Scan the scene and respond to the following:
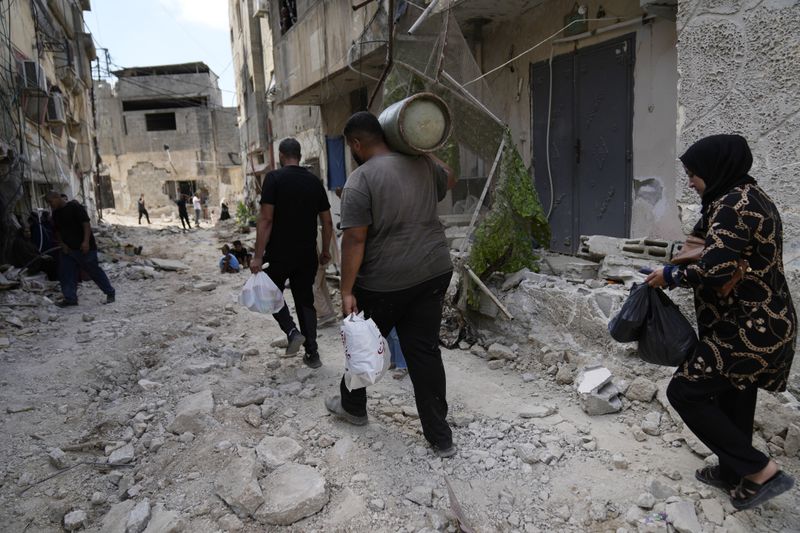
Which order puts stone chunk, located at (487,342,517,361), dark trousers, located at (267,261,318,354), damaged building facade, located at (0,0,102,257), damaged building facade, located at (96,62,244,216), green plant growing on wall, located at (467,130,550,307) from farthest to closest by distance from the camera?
damaged building facade, located at (96,62,244,216) → damaged building facade, located at (0,0,102,257) → green plant growing on wall, located at (467,130,550,307) → stone chunk, located at (487,342,517,361) → dark trousers, located at (267,261,318,354)

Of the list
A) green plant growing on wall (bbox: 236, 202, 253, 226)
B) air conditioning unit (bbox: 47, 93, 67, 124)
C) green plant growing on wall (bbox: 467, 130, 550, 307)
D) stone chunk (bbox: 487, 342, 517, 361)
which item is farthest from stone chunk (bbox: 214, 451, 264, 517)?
green plant growing on wall (bbox: 236, 202, 253, 226)

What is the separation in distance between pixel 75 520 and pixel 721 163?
123 inches

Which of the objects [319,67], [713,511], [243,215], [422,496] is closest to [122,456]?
[422,496]

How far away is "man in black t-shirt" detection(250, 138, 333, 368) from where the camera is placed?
13.0 feet

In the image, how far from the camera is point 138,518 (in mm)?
2322

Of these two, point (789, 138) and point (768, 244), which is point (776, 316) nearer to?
point (768, 244)

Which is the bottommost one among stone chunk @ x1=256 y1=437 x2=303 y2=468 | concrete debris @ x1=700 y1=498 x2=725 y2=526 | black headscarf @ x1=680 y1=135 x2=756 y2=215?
concrete debris @ x1=700 y1=498 x2=725 y2=526

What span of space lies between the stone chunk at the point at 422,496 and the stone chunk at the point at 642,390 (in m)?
1.56

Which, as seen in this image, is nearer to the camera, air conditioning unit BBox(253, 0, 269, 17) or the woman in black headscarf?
the woman in black headscarf

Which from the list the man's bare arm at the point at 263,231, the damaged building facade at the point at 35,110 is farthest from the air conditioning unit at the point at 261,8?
the man's bare arm at the point at 263,231

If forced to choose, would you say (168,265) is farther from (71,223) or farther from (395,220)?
(395,220)

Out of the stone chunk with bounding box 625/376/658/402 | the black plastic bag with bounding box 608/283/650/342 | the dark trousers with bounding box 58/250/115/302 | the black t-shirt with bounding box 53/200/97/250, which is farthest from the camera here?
the dark trousers with bounding box 58/250/115/302

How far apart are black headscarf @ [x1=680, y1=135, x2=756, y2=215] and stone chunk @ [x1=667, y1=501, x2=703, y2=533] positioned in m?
1.30

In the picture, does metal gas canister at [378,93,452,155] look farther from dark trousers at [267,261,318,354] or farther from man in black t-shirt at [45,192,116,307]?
man in black t-shirt at [45,192,116,307]
